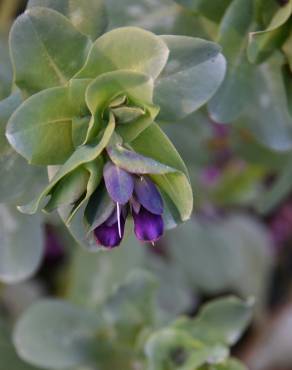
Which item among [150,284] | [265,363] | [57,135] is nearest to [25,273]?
[150,284]

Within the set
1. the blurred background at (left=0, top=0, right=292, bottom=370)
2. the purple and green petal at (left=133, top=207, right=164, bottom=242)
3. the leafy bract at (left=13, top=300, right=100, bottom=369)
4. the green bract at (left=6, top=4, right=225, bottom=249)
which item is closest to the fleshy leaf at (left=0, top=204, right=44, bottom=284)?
the blurred background at (left=0, top=0, right=292, bottom=370)

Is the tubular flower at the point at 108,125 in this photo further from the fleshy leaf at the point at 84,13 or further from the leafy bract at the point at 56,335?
the leafy bract at the point at 56,335

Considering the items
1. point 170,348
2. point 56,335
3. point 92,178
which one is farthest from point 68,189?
point 56,335

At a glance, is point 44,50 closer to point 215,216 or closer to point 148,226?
point 148,226

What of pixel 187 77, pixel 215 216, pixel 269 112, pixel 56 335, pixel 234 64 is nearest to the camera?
pixel 187 77

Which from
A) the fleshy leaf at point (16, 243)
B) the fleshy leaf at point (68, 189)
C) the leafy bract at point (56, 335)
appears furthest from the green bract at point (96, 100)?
the leafy bract at point (56, 335)

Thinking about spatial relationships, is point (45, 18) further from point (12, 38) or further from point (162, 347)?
point (162, 347)

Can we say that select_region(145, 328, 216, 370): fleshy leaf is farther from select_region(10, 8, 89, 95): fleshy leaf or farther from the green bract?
select_region(10, 8, 89, 95): fleshy leaf
